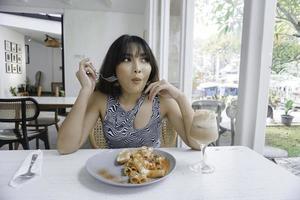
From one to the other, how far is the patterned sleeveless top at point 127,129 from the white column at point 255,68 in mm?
449

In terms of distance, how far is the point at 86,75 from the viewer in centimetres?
125

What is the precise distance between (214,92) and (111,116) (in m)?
0.73

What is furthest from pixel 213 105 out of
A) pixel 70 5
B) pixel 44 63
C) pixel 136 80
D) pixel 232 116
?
pixel 44 63

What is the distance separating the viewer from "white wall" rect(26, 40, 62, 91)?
1092 centimetres

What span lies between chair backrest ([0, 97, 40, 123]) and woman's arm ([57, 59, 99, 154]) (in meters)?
1.33

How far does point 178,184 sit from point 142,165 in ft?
0.45

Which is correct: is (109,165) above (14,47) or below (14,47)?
below

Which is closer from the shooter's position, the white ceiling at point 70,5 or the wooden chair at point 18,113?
the wooden chair at point 18,113

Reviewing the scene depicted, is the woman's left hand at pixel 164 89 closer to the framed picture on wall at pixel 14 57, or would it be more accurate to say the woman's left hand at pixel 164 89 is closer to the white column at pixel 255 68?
the white column at pixel 255 68

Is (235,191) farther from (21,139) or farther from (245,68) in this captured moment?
(21,139)

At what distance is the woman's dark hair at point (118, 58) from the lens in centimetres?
124

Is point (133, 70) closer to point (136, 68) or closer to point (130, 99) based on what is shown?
point (136, 68)

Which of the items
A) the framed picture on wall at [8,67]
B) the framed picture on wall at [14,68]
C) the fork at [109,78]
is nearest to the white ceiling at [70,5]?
the framed picture on wall at [8,67]

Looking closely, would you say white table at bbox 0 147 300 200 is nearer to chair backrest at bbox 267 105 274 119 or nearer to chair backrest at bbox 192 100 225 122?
chair backrest at bbox 267 105 274 119
